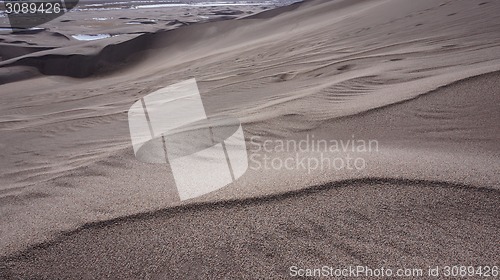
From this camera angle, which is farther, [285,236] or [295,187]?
[295,187]

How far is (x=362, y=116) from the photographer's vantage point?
2.39m

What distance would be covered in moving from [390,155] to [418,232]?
0.68m

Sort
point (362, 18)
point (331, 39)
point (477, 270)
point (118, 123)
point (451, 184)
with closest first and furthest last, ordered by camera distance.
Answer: point (477, 270) < point (451, 184) < point (118, 123) < point (331, 39) < point (362, 18)

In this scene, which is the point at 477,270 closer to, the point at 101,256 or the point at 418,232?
the point at 418,232

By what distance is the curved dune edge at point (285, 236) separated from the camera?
109cm

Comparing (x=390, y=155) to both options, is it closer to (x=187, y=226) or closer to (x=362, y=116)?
(x=362, y=116)

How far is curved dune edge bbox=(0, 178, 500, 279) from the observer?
1.09 metres

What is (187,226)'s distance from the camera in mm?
1292

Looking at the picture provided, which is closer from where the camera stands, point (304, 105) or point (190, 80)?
point (304, 105)

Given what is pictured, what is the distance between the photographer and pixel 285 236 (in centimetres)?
121

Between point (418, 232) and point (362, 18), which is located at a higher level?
point (362, 18)

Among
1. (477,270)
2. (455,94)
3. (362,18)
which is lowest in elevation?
(477,270)

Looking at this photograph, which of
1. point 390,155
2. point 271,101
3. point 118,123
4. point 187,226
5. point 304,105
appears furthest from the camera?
point 118,123

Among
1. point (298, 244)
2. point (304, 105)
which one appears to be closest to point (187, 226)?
point (298, 244)
